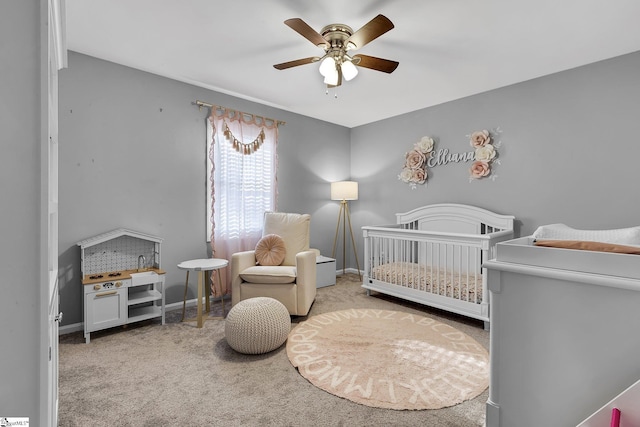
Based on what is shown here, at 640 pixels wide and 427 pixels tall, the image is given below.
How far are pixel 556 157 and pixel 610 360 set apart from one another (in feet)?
8.21

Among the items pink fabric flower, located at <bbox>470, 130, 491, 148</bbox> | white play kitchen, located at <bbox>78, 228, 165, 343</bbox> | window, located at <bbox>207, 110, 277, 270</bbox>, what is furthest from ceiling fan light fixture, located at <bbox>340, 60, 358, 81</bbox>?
white play kitchen, located at <bbox>78, 228, 165, 343</bbox>

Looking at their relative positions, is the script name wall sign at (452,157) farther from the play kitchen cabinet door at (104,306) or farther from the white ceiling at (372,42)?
the play kitchen cabinet door at (104,306)

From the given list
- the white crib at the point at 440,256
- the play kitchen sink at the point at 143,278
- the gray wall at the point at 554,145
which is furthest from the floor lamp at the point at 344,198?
the play kitchen sink at the point at 143,278

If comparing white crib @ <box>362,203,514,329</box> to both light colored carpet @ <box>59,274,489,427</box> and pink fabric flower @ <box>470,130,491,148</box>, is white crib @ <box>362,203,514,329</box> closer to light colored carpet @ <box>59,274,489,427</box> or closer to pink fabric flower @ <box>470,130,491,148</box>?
light colored carpet @ <box>59,274,489,427</box>

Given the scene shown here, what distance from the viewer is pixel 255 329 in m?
2.18

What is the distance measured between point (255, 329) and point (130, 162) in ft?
6.63

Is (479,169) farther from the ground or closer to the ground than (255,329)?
farther from the ground

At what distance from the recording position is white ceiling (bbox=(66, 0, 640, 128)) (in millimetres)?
1990

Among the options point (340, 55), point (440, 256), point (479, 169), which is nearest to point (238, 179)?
point (340, 55)

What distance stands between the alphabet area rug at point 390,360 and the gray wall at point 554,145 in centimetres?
158

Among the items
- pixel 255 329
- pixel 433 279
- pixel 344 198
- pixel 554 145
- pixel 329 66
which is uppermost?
pixel 329 66

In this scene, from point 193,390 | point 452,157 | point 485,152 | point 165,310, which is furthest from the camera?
point 452,157
